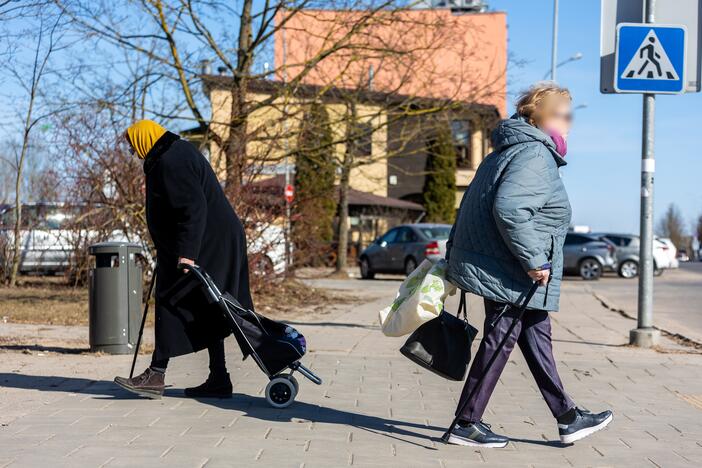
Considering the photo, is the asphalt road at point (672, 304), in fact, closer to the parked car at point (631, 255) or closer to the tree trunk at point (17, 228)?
the parked car at point (631, 255)

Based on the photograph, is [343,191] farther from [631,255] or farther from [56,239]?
[631,255]

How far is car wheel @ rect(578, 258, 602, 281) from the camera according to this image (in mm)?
29359

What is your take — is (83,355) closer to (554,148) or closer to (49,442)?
(49,442)

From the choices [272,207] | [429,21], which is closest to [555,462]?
[272,207]

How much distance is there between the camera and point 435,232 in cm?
2555

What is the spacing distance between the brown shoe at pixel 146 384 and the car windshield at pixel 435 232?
19048 millimetres

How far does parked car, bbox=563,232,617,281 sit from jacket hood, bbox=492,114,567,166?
2478 centimetres

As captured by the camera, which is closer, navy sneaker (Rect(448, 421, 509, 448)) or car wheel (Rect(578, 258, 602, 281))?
navy sneaker (Rect(448, 421, 509, 448))

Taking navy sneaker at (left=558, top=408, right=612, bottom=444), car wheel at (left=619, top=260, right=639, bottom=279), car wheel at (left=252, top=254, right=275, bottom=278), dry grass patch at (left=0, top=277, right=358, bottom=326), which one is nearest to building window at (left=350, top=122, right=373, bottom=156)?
car wheel at (left=252, top=254, right=275, bottom=278)

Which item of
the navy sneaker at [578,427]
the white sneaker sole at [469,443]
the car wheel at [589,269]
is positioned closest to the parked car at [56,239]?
the white sneaker sole at [469,443]

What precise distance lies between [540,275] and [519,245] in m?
0.20

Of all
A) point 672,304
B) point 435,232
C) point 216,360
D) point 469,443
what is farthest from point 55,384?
point 435,232

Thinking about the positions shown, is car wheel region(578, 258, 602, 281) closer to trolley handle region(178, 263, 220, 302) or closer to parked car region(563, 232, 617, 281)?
parked car region(563, 232, 617, 281)

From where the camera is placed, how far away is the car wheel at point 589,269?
29359mm
